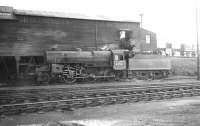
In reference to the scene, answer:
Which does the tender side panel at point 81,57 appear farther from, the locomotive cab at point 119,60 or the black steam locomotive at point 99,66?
the locomotive cab at point 119,60

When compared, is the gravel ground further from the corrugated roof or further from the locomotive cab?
the corrugated roof

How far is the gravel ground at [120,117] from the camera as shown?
8297 mm

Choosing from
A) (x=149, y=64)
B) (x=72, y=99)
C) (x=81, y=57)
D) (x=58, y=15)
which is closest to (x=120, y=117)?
(x=72, y=99)

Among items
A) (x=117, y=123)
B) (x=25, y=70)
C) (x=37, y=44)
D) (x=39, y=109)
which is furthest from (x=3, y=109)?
(x=37, y=44)

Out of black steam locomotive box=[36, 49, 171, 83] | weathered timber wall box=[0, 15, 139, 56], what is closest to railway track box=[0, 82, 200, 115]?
black steam locomotive box=[36, 49, 171, 83]

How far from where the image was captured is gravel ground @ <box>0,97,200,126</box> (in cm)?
830

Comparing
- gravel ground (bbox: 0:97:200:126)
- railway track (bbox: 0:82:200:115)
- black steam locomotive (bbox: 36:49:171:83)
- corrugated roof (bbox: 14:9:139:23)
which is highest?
corrugated roof (bbox: 14:9:139:23)

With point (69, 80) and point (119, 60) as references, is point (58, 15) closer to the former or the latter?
point (69, 80)

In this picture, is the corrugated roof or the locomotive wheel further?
the corrugated roof

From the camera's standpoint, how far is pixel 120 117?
9.17 m

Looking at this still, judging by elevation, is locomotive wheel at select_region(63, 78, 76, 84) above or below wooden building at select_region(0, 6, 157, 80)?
Answer: below

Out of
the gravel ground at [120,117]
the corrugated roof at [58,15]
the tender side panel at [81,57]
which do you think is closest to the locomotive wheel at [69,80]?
the tender side panel at [81,57]

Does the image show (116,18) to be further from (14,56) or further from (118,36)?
(14,56)

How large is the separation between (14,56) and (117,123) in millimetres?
15725
